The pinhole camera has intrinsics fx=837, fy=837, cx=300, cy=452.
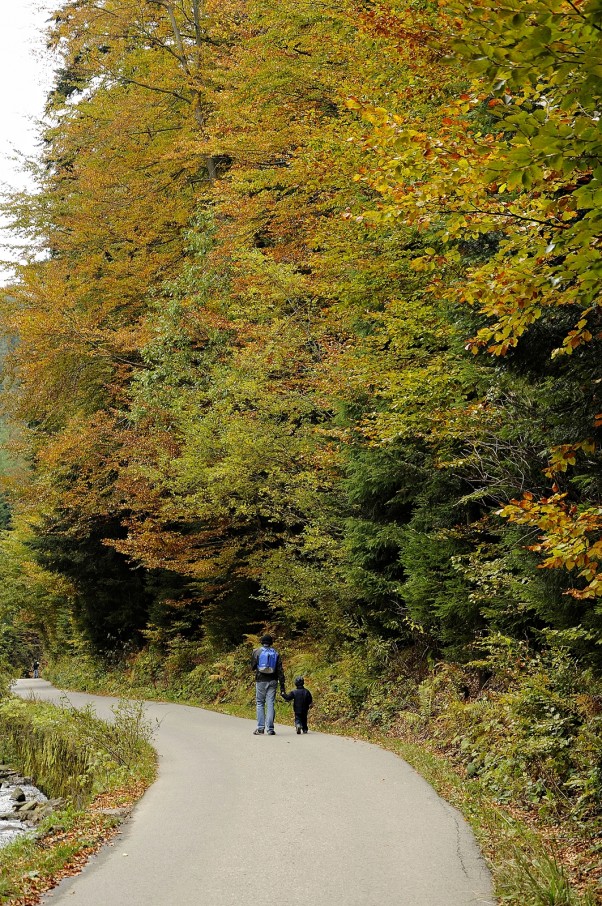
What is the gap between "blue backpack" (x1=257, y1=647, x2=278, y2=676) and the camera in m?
14.5

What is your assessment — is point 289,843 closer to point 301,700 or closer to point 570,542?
point 570,542

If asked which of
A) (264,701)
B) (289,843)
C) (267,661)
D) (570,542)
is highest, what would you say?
(570,542)

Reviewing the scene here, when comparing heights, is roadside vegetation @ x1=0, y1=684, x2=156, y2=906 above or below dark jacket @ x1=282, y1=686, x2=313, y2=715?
below

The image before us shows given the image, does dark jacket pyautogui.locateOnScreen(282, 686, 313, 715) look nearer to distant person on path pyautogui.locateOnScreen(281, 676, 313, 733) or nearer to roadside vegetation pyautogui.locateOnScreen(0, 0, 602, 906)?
distant person on path pyautogui.locateOnScreen(281, 676, 313, 733)

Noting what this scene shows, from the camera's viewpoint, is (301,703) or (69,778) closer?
(69,778)

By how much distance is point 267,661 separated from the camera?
14625mm

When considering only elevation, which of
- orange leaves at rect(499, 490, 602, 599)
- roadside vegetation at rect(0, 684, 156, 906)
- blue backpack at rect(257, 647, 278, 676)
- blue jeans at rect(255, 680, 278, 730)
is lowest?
roadside vegetation at rect(0, 684, 156, 906)

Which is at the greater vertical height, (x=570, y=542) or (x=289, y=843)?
(x=570, y=542)

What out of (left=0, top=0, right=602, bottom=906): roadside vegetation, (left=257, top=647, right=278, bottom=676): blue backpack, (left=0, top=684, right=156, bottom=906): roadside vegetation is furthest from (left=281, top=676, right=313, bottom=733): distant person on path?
(left=0, top=684, right=156, bottom=906): roadside vegetation

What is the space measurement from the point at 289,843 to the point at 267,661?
26.1ft

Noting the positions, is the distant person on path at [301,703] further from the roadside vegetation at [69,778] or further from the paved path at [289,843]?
the paved path at [289,843]

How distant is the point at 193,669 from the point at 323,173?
1762 centimetres

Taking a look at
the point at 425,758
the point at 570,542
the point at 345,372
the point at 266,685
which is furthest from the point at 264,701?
the point at 570,542

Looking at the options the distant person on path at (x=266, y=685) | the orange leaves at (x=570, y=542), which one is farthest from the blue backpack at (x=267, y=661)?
the orange leaves at (x=570, y=542)
